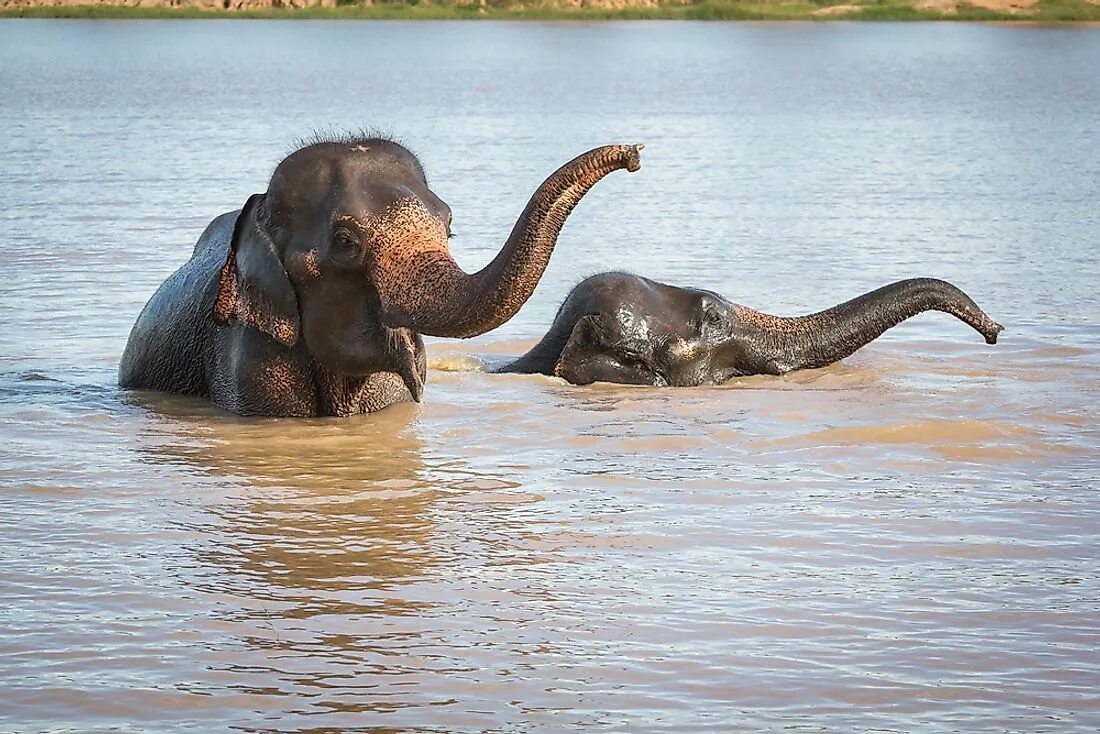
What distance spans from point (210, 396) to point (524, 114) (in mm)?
26915

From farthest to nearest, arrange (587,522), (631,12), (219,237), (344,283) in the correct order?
(631,12), (219,237), (344,283), (587,522)

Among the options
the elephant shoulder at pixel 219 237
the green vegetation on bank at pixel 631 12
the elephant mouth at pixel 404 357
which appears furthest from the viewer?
the green vegetation on bank at pixel 631 12

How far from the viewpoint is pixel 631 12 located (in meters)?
95.0

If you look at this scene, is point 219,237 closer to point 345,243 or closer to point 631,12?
point 345,243

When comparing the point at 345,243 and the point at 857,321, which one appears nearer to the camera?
the point at 345,243

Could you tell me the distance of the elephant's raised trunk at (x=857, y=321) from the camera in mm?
10609

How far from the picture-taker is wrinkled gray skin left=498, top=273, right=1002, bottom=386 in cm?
1012

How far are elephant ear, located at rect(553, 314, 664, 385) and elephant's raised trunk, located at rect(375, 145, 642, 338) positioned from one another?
2.04 metres

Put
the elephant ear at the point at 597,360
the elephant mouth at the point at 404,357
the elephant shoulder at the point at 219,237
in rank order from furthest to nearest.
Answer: the elephant ear at the point at 597,360 < the elephant shoulder at the point at 219,237 < the elephant mouth at the point at 404,357

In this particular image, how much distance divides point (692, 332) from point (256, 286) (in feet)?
8.30

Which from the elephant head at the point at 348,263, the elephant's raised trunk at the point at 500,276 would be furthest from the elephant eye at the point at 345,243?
the elephant's raised trunk at the point at 500,276

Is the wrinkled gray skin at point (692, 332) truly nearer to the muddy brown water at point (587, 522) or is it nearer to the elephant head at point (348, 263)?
the muddy brown water at point (587, 522)

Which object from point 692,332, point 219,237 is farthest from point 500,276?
point 692,332

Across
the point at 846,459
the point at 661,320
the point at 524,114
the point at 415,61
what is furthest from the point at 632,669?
the point at 415,61
